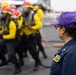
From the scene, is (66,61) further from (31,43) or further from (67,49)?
(31,43)

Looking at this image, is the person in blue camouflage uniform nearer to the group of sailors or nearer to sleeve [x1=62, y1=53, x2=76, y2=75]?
sleeve [x1=62, y1=53, x2=76, y2=75]

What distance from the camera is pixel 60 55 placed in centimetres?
252

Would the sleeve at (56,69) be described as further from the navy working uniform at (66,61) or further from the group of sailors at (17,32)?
the group of sailors at (17,32)

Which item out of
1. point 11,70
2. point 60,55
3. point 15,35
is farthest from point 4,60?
point 60,55

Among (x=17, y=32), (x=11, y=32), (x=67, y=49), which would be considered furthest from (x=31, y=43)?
(x=67, y=49)

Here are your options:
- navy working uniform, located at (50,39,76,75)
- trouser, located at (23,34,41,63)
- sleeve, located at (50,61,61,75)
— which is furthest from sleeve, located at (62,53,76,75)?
trouser, located at (23,34,41,63)

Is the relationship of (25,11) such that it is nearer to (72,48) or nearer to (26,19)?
(26,19)

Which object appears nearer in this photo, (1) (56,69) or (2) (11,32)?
(1) (56,69)

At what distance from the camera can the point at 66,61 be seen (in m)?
2.38

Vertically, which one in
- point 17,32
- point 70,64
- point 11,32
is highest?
point 70,64

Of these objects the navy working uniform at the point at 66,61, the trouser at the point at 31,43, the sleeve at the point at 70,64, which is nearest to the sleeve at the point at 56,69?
the navy working uniform at the point at 66,61

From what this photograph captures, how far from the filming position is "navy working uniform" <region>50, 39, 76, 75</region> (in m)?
2.38

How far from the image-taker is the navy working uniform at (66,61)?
2.38 m

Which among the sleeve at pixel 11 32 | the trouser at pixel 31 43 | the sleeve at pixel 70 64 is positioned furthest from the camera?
the trouser at pixel 31 43
